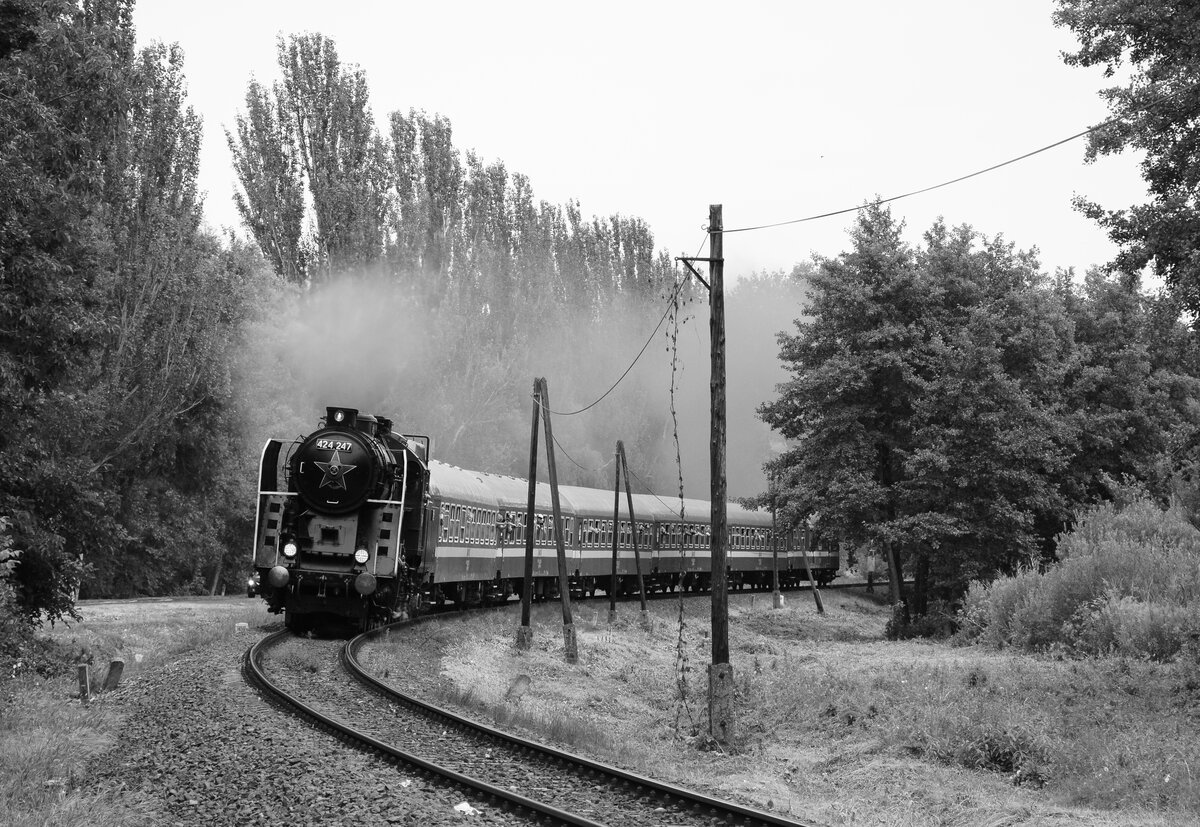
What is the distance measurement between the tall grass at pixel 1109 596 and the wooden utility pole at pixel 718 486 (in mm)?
7361

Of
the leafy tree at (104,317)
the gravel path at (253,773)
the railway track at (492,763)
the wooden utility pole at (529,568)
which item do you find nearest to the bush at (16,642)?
the leafy tree at (104,317)

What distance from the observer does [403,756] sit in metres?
10.8

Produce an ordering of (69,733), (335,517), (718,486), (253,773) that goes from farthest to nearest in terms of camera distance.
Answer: (335,517) → (718,486) → (69,733) → (253,773)

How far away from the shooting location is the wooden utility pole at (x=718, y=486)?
14531mm

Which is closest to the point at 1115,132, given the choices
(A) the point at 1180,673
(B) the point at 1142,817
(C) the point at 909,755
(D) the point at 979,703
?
(A) the point at 1180,673

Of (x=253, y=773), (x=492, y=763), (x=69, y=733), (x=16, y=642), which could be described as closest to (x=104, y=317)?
(x=16, y=642)

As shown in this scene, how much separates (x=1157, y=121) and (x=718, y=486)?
9.93 m

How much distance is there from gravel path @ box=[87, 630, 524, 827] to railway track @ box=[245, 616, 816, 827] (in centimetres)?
22

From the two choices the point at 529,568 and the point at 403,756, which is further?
the point at 529,568

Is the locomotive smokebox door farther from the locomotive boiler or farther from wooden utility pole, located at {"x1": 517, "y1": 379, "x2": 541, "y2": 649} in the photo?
wooden utility pole, located at {"x1": 517, "y1": 379, "x2": 541, "y2": 649}

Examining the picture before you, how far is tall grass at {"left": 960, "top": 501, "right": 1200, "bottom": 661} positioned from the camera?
18297 mm

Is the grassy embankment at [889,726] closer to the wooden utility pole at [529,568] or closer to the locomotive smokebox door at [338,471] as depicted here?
the wooden utility pole at [529,568]

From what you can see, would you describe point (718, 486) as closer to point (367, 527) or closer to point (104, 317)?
point (367, 527)

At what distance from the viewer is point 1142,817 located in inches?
391
